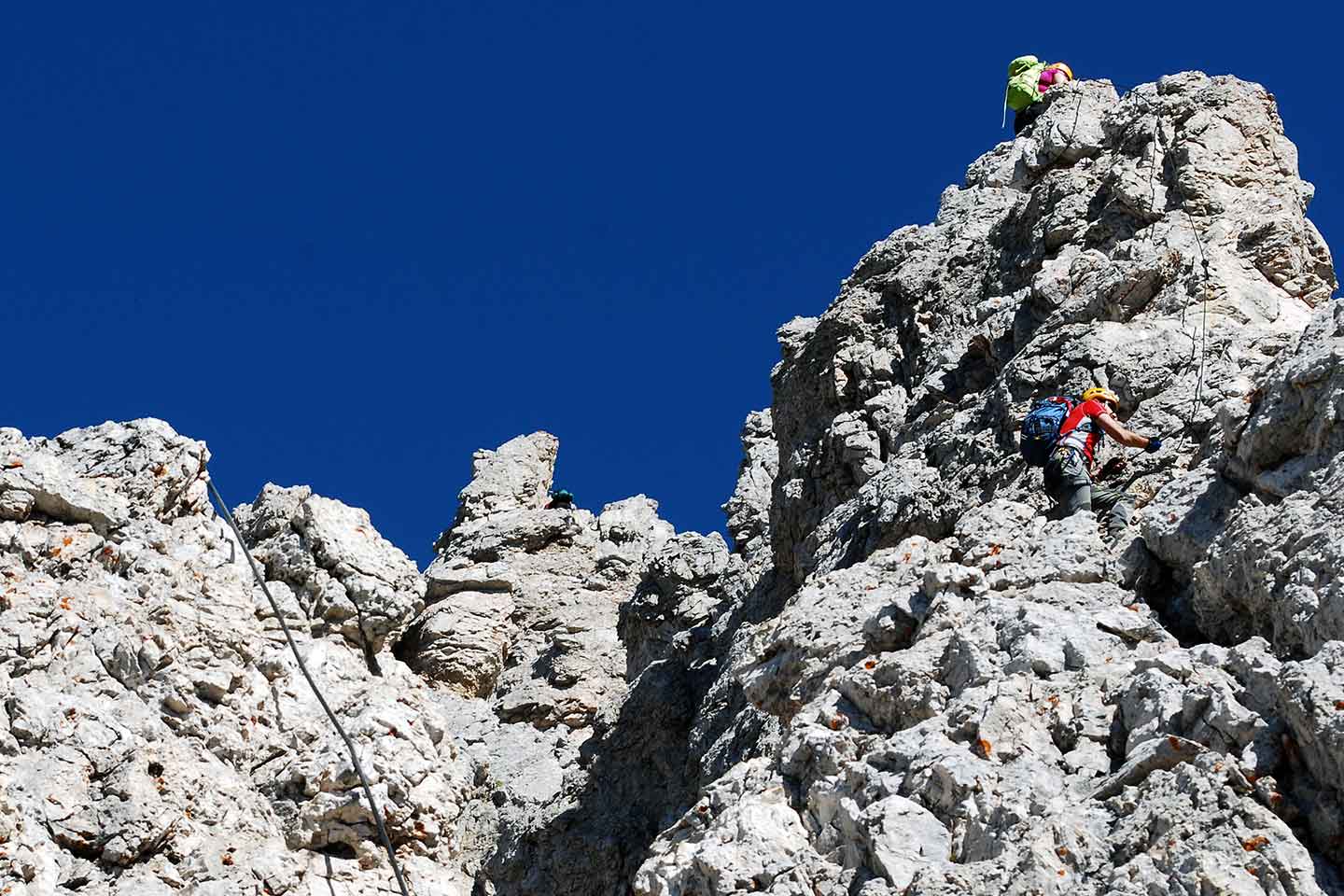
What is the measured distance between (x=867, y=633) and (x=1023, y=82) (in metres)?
14.8

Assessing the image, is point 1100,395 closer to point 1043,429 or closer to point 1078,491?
point 1043,429

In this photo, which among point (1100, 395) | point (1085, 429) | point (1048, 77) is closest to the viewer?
point (1085, 429)

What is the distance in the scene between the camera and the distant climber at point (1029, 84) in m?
28.7

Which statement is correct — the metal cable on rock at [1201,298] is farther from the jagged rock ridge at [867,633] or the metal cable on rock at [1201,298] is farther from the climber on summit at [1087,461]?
the climber on summit at [1087,461]

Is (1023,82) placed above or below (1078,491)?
above

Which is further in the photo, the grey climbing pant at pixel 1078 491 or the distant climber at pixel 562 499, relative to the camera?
the distant climber at pixel 562 499

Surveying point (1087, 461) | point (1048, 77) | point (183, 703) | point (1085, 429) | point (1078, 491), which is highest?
point (1048, 77)

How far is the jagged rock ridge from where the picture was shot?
13.3 meters

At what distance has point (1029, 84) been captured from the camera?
28.9 m

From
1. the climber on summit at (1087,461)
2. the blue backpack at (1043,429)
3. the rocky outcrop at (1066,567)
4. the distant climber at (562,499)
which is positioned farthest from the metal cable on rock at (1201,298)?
the distant climber at (562,499)

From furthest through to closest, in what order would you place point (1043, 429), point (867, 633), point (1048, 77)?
point (1048, 77) < point (1043, 429) < point (867, 633)

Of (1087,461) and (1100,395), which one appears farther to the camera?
(1100,395)

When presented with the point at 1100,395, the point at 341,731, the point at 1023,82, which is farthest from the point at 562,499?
the point at 1100,395

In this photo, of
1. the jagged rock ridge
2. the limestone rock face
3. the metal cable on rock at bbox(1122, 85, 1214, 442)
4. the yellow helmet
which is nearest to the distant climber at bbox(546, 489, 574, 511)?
the jagged rock ridge
